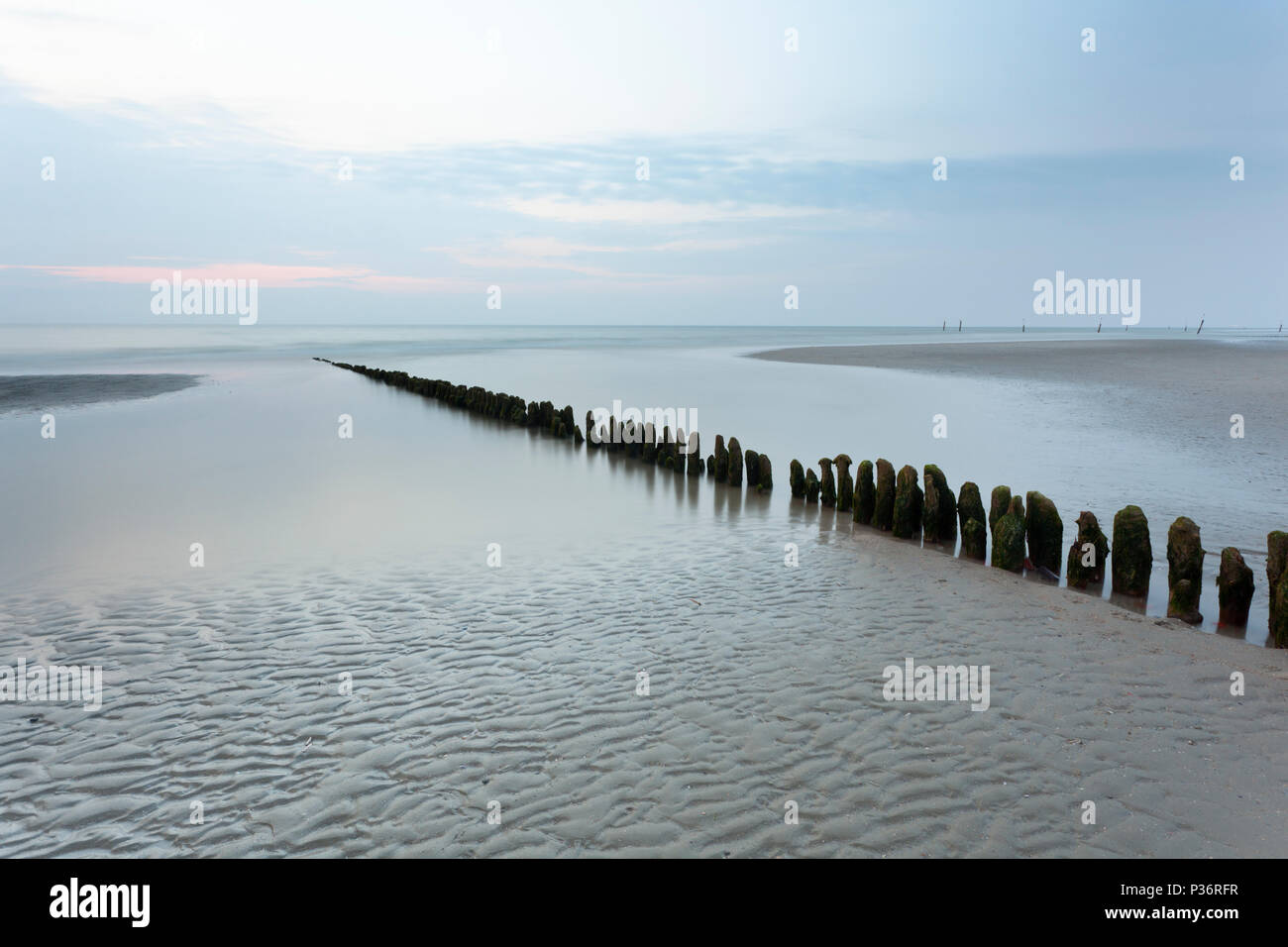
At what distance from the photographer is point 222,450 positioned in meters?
17.6

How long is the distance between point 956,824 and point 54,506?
522 inches

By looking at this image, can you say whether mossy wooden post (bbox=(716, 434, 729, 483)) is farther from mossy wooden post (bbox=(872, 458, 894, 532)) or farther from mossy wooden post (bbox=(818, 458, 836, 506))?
mossy wooden post (bbox=(872, 458, 894, 532))

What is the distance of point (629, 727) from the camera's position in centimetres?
500

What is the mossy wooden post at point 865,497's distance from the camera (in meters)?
10.7

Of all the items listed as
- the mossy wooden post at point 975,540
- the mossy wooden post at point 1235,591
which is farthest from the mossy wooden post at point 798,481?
the mossy wooden post at point 1235,591

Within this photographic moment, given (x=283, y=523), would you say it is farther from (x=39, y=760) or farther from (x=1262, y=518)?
(x=1262, y=518)

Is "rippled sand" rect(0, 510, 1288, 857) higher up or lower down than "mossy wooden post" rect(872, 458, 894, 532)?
lower down

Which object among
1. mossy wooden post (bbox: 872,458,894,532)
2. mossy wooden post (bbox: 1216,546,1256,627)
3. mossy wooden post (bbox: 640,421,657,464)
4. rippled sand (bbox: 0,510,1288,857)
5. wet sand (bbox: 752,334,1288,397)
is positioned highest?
wet sand (bbox: 752,334,1288,397)

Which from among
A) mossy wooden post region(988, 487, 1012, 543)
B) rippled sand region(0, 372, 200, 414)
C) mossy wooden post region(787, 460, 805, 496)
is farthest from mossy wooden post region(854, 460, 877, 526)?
rippled sand region(0, 372, 200, 414)

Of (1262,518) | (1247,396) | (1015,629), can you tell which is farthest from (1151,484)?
(1247,396)

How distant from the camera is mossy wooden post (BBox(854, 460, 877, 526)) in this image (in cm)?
1073

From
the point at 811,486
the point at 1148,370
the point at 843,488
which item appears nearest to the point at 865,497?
the point at 843,488

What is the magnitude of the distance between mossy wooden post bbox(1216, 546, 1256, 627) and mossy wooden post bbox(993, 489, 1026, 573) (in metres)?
1.93
